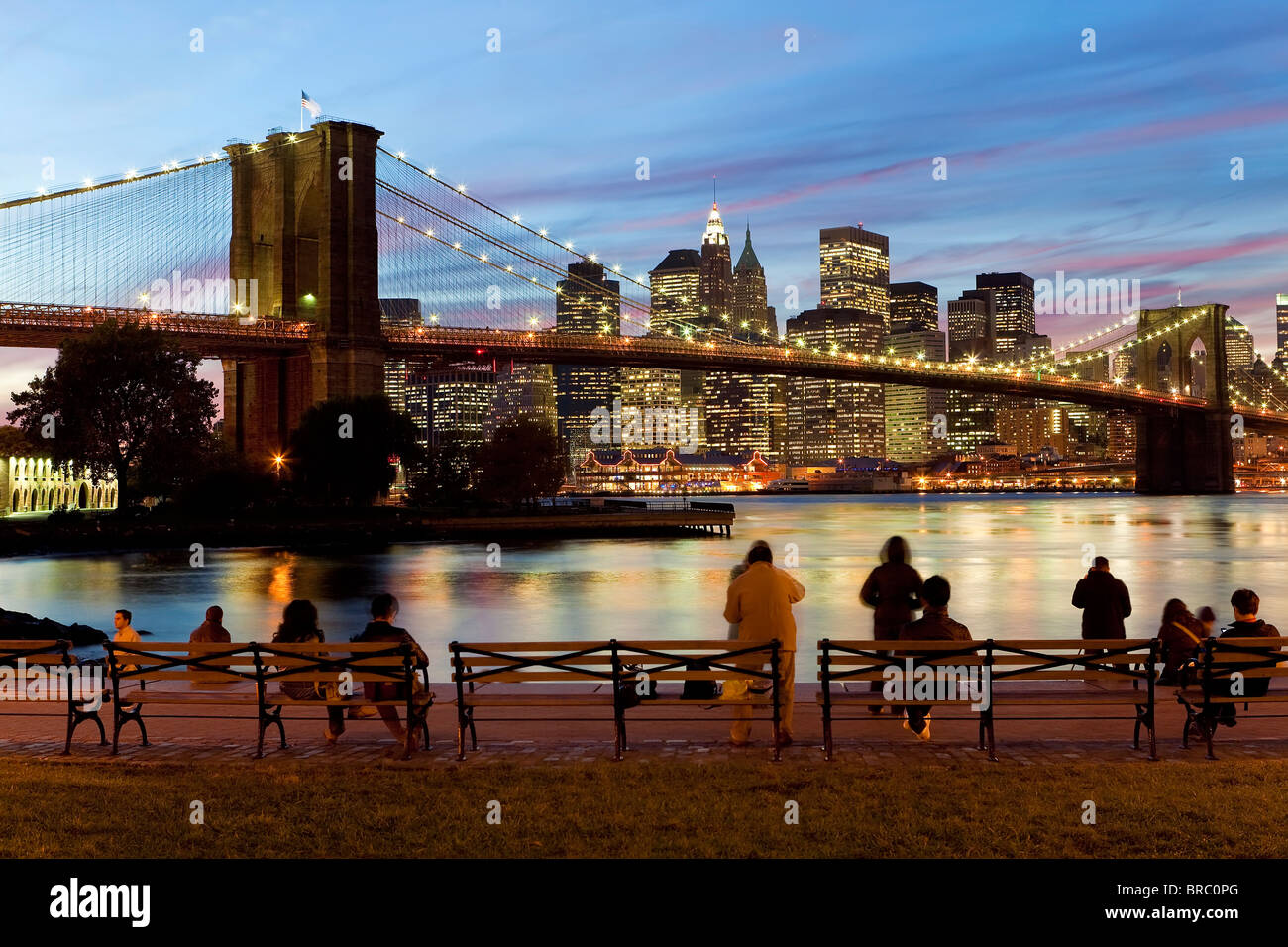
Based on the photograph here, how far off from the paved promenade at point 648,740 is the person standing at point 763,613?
201mm

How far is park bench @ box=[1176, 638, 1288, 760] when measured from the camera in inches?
347

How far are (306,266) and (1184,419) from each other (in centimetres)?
9656

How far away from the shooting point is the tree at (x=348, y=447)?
56531mm

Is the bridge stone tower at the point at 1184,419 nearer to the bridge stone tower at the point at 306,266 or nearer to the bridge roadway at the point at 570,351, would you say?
the bridge roadway at the point at 570,351

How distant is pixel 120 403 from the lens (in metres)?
52.3

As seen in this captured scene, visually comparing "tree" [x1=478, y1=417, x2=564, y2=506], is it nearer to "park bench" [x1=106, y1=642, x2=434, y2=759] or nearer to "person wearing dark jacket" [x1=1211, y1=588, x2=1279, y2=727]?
"park bench" [x1=106, y1=642, x2=434, y2=759]

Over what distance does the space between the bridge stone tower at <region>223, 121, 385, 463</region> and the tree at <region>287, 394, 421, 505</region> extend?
2049 mm

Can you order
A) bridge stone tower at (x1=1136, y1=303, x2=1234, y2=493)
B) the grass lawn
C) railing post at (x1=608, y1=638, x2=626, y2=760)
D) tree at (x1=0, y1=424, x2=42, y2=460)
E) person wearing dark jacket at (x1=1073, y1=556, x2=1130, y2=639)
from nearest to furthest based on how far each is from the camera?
the grass lawn < railing post at (x1=608, y1=638, x2=626, y2=760) < person wearing dark jacket at (x1=1073, y1=556, x2=1130, y2=639) < tree at (x1=0, y1=424, x2=42, y2=460) < bridge stone tower at (x1=1136, y1=303, x2=1234, y2=493)

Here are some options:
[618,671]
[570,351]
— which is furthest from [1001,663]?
[570,351]

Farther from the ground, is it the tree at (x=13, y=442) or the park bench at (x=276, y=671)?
the tree at (x=13, y=442)

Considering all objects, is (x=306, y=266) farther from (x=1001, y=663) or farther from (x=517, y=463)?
(x=1001, y=663)

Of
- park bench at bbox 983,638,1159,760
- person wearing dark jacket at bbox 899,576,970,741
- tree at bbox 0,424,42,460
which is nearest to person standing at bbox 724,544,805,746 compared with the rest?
person wearing dark jacket at bbox 899,576,970,741

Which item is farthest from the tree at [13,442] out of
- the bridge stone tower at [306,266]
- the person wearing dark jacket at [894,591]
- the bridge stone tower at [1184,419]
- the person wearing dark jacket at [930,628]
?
the bridge stone tower at [1184,419]
